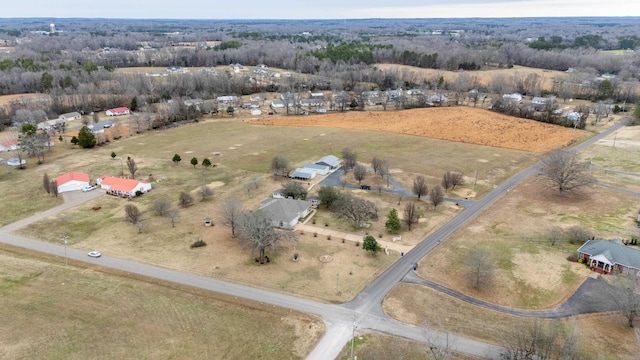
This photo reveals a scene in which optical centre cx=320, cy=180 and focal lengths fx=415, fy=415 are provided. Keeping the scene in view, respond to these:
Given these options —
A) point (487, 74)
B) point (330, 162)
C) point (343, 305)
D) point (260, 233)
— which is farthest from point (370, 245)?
point (487, 74)

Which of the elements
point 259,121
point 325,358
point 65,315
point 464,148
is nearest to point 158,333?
point 65,315

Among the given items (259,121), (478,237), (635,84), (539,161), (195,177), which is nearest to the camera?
(478,237)

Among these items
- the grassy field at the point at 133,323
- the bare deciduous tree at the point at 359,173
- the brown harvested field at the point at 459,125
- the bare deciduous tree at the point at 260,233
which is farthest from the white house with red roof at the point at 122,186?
the brown harvested field at the point at 459,125

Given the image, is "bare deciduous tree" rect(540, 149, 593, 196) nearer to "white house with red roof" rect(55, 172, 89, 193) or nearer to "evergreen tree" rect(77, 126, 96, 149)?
"white house with red roof" rect(55, 172, 89, 193)

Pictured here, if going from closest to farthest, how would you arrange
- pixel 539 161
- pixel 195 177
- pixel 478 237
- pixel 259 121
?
pixel 478 237
pixel 195 177
pixel 539 161
pixel 259 121

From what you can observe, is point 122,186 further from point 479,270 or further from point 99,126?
point 479,270

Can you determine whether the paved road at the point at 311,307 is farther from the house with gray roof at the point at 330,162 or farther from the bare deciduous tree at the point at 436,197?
the house with gray roof at the point at 330,162

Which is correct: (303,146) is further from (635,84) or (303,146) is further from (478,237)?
(635,84)
